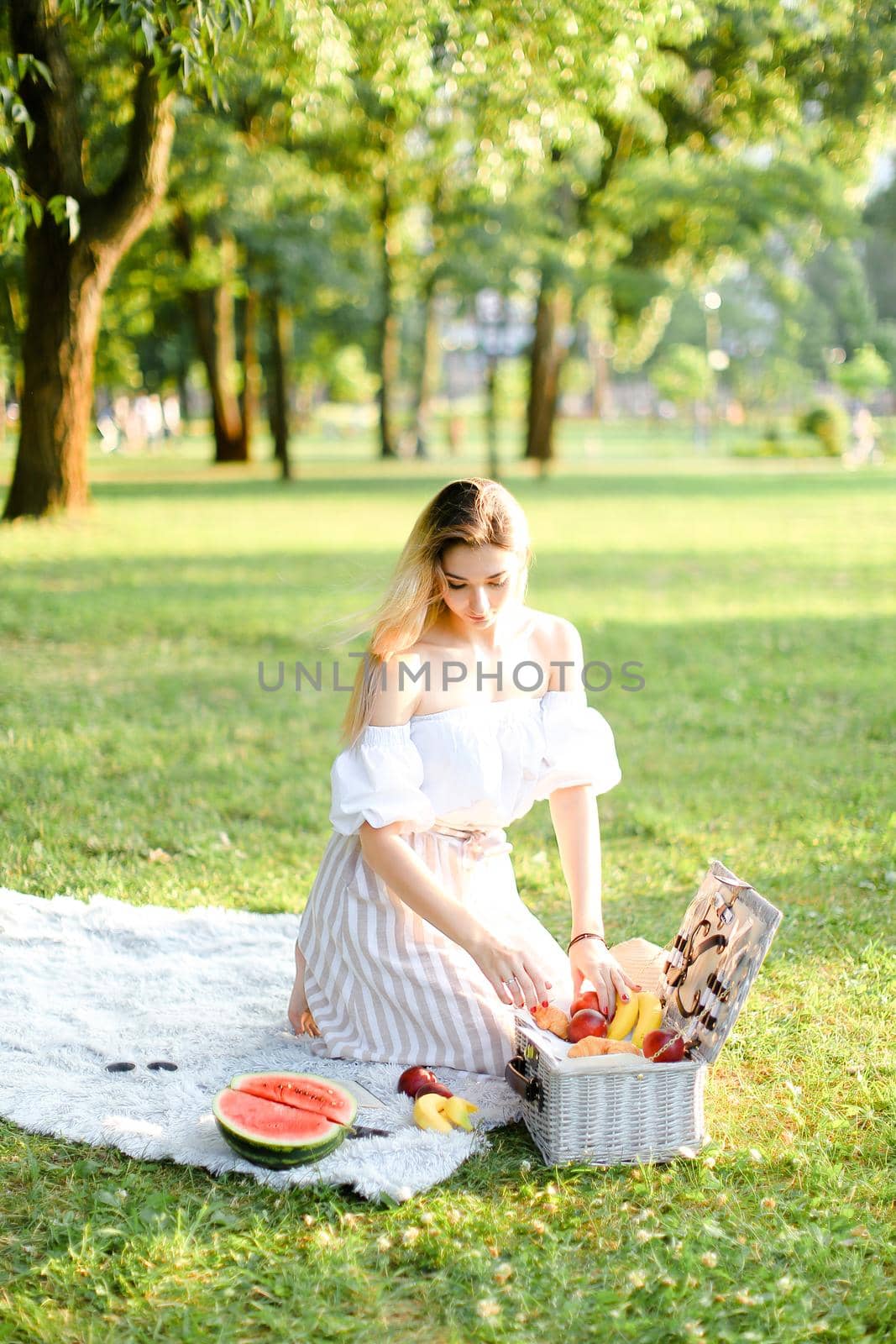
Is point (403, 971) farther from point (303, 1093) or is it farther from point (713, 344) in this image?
point (713, 344)

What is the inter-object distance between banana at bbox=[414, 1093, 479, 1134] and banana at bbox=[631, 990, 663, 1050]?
0.45 meters

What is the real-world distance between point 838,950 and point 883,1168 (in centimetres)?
137

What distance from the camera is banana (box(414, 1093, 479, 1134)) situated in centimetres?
327

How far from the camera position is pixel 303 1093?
129 inches

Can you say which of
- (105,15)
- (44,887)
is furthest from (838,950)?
(105,15)

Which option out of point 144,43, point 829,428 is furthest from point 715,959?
point 829,428

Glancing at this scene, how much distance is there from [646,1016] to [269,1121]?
98 centimetres

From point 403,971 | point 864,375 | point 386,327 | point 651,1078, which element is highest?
point 386,327

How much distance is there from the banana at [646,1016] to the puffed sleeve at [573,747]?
57 centimetres

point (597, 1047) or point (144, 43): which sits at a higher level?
point (144, 43)

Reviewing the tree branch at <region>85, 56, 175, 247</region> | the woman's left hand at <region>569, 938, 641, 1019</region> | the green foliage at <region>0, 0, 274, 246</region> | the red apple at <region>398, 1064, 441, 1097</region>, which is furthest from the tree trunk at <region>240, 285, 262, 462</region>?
the red apple at <region>398, 1064, 441, 1097</region>

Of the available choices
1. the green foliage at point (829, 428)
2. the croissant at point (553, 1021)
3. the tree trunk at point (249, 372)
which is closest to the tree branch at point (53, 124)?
the croissant at point (553, 1021)

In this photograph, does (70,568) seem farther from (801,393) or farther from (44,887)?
(801,393)

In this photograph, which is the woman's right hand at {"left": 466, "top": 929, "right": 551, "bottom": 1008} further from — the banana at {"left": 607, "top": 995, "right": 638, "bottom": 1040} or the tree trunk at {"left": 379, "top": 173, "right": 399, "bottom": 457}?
the tree trunk at {"left": 379, "top": 173, "right": 399, "bottom": 457}
